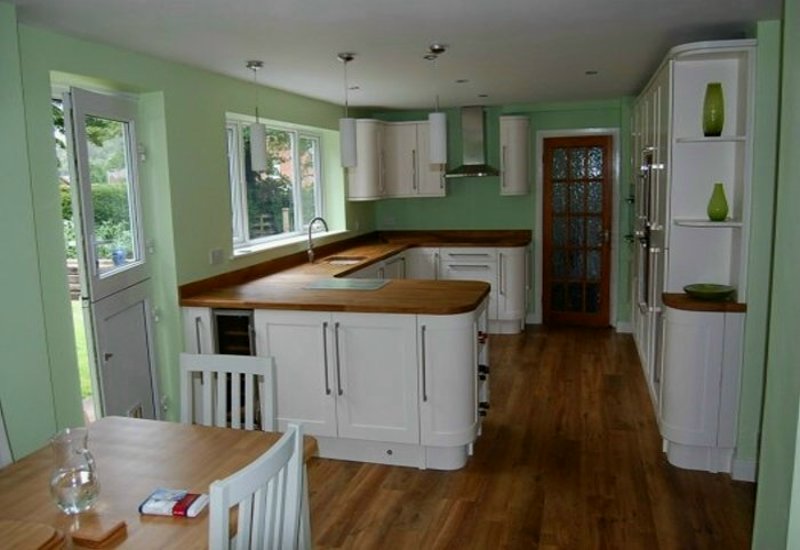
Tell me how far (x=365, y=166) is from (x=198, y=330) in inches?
113

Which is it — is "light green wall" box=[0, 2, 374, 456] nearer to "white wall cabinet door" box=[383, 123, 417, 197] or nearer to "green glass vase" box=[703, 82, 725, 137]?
"white wall cabinet door" box=[383, 123, 417, 197]

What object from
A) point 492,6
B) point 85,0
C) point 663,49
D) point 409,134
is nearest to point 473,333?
point 492,6

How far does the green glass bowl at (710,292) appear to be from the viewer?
3.35m

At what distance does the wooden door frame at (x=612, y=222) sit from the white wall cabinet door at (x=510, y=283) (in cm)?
41

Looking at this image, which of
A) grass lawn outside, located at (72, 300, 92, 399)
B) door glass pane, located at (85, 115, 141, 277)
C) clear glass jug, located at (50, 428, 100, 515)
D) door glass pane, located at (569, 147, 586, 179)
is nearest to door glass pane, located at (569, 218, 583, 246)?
door glass pane, located at (569, 147, 586, 179)

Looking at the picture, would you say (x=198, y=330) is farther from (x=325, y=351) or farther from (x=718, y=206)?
(x=718, y=206)

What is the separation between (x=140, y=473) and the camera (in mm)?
1854

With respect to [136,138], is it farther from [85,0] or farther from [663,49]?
[663,49]

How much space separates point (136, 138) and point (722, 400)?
3325mm

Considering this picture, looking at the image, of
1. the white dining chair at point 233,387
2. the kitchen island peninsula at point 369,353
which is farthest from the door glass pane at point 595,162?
the white dining chair at point 233,387

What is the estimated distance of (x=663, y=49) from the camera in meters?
3.73

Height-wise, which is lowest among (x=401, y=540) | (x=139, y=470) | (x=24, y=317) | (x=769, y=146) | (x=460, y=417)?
(x=401, y=540)

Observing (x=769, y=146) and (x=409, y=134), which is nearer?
(x=769, y=146)

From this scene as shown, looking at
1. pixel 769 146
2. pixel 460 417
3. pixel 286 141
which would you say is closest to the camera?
pixel 769 146
